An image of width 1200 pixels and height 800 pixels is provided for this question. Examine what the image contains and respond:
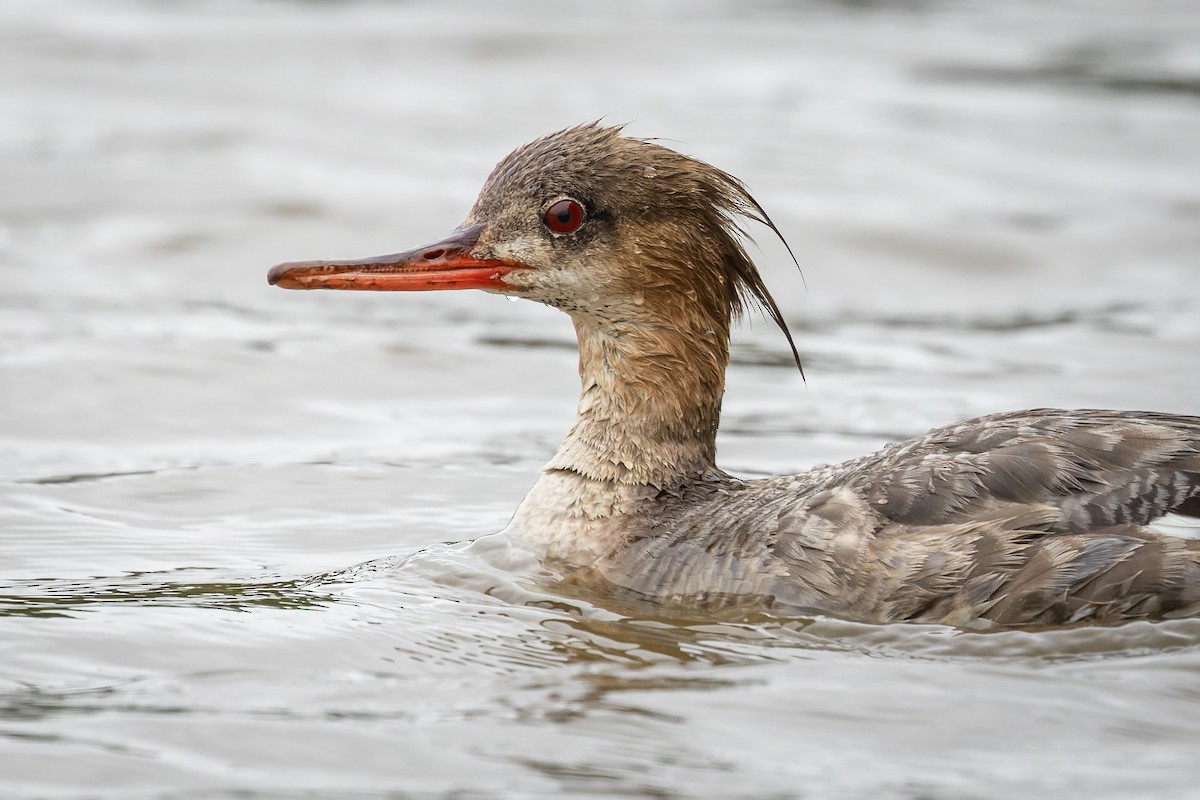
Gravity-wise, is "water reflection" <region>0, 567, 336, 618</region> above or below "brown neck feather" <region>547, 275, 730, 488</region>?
below

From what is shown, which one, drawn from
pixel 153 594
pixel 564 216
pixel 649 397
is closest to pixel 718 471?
pixel 649 397

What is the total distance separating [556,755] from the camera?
15.5 feet

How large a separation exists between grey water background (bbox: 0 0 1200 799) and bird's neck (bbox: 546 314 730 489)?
0.57 metres

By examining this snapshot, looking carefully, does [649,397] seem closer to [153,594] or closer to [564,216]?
[564,216]

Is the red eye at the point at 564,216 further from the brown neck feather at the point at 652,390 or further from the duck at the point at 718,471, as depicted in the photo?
the brown neck feather at the point at 652,390

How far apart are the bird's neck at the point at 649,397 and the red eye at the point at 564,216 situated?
1.21ft

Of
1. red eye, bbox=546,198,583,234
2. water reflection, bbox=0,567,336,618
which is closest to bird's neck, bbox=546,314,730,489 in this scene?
red eye, bbox=546,198,583,234

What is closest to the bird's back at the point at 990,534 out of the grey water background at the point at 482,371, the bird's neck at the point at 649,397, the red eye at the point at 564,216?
the grey water background at the point at 482,371

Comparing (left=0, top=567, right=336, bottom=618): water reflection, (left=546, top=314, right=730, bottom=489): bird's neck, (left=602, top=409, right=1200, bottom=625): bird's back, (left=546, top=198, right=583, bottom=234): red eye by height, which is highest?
(left=546, top=198, right=583, bottom=234): red eye

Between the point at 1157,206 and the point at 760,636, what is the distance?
8.50 m

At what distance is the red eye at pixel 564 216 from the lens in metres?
6.29

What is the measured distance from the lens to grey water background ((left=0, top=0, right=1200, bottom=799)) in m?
4.85

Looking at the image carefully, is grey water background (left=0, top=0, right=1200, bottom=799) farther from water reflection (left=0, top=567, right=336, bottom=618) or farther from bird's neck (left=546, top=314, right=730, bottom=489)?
bird's neck (left=546, top=314, right=730, bottom=489)

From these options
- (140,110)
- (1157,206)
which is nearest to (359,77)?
(140,110)
